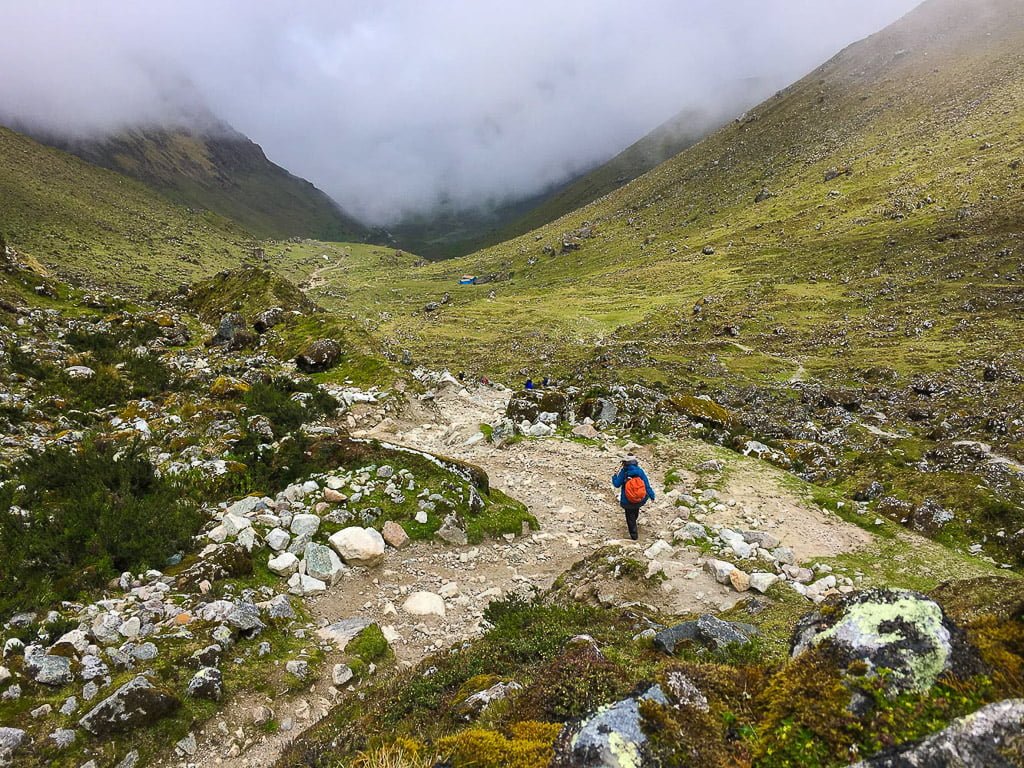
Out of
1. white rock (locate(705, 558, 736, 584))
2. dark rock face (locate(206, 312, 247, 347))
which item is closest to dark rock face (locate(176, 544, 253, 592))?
white rock (locate(705, 558, 736, 584))

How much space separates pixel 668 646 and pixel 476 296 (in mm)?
110715

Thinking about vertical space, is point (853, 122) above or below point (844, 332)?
above

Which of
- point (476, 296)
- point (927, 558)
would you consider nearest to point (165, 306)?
point (927, 558)

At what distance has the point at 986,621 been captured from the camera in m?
3.52

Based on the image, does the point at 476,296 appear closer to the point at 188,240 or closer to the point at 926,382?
the point at 926,382

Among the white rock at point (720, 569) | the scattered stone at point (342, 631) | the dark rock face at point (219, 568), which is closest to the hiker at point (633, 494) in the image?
the white rock at point (720, 569)

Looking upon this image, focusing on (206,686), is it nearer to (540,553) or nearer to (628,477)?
(540,553)

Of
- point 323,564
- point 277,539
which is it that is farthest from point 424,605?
point 277,539

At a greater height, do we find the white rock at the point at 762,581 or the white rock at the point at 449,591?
the white rock at the point at 449,591

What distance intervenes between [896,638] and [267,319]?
116 feet

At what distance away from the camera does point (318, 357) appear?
26.6 m

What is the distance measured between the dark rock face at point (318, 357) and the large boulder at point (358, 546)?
705 inches

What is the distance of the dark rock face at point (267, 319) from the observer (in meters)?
32.2

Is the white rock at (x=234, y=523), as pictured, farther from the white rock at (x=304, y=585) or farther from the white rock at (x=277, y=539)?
the white rock at (x=304, y=585)
